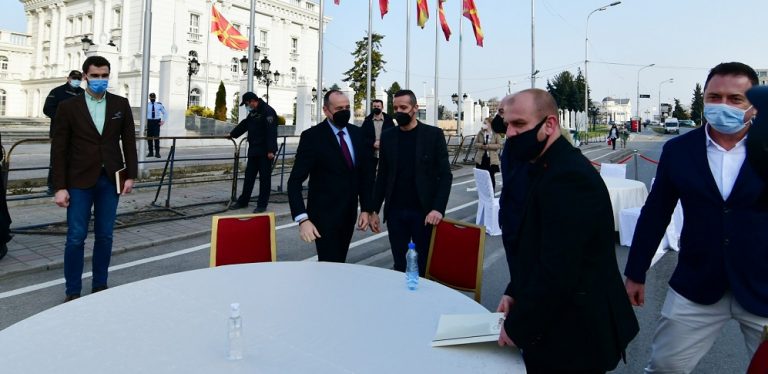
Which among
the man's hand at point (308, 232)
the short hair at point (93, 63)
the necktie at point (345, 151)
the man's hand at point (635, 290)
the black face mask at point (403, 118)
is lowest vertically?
the man's hand at point (308, 232)

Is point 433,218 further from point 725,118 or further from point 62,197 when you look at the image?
point 62,197

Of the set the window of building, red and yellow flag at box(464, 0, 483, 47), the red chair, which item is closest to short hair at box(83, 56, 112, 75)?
→ the red chair

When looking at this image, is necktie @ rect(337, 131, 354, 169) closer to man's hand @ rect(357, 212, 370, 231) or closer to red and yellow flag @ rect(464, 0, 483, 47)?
man's hand @ rect(357, 212, 370, 231)

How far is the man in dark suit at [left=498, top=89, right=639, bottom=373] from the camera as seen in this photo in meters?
1.80

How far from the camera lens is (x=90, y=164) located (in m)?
4.30

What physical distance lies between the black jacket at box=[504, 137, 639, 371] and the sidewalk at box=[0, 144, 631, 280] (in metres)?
5.39

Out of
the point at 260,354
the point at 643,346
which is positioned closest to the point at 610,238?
the point at 260,354

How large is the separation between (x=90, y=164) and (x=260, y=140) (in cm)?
476

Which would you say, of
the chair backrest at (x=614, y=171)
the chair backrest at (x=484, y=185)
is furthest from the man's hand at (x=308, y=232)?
the chair backrest at (x=614, y=171)

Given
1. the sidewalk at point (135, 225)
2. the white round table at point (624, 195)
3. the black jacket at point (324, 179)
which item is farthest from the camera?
the white round table at point (624, 195)

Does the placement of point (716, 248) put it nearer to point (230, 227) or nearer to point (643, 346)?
point (643, 346)

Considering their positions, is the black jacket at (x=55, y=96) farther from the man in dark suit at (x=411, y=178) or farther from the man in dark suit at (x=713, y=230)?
the man in dark suit at (x=713, y=230)

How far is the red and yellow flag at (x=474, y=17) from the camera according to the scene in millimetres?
27062

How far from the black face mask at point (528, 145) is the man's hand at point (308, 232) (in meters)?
1.91
